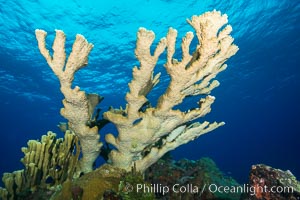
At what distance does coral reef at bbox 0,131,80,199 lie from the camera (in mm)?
4898

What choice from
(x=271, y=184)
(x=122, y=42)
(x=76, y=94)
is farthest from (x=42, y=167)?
(x=122, y=42)

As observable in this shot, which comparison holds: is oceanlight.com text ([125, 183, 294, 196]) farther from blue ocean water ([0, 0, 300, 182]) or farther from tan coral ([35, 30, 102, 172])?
blue ocean water ([0, 0, 300, 182])

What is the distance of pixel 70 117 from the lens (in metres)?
4.08

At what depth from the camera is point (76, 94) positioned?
377 cm

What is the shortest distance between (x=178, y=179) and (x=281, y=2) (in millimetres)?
18637

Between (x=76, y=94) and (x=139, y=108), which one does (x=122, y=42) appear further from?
(x=76, y=94)

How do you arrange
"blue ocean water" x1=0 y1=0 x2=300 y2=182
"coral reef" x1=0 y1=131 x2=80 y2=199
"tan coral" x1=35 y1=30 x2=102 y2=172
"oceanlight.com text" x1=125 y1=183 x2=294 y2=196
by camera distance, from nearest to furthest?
"tan coral" x1=35 y1=30 x2=102 y2=172 → "oceanlight.com text" x1=125 y1=183 x2=294 y2=196 → "coral reef" x1=0 y1=131 x2=80 y2=199 → "blue ocean water" x1=0 y1=0 x2=300 y2=182

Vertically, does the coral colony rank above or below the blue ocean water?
below

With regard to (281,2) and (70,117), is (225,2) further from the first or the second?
(70,117)

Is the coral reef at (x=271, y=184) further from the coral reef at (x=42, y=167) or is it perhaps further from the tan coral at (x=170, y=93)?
the coral reef at (x=42, y=167)

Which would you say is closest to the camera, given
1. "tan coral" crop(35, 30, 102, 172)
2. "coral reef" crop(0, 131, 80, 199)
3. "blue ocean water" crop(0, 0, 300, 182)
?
"tan coral" crop(35, 30, 102, 172)

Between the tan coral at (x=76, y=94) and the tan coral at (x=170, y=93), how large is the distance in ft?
1.23

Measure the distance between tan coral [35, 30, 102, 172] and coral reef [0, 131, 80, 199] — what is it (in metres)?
0.34

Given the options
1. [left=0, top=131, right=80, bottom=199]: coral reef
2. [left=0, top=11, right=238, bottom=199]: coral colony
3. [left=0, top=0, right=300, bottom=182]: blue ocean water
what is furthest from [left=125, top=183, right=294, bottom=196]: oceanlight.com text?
[left=0, top=0, right=300, bottom=182]: blue ocean water
